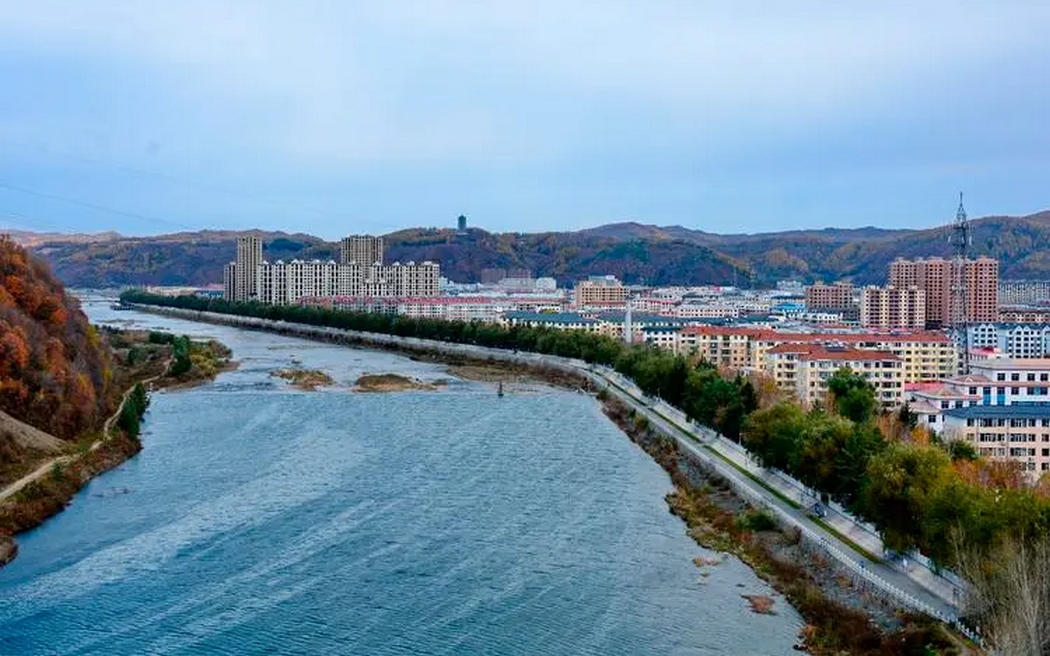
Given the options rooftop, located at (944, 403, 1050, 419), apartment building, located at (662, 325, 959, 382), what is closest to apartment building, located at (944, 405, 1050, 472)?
rooftop, located at (944, 403, 1050, 419)

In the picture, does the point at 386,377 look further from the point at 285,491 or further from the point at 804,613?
the point at 804,613

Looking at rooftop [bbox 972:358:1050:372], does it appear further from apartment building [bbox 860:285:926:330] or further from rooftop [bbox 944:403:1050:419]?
apartment building [bbox 860:285:926:330]

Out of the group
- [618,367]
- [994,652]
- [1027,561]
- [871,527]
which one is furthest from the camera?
[618,367]

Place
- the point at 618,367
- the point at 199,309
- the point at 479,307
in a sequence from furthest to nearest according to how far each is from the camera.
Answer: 1. the point at 199,309
2. the point at 479,307
3. the point at 618,367

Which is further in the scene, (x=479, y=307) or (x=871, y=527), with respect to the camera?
(x=479, y=307)

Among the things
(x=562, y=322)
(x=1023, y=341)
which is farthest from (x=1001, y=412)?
(x=562, y=322)

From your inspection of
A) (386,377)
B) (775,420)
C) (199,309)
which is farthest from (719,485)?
(199,309)

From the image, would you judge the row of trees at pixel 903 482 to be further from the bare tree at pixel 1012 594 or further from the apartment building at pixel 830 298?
the apartment building at pixel 830 298
